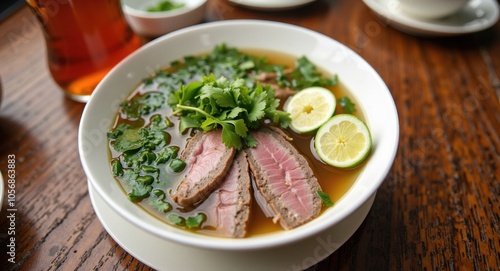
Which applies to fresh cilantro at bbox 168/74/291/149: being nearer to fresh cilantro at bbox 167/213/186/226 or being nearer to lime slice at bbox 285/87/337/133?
lime slice at bbox 285/87/337/133

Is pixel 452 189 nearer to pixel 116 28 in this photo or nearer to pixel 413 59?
pixel 413 59

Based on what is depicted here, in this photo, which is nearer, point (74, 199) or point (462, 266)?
point (462, 266)

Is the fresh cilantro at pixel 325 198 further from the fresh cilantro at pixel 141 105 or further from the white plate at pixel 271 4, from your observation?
the white plate at pixel 271 4

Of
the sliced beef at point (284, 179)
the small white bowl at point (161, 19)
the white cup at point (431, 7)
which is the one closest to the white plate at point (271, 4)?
the small white bowl at point (161, 19)

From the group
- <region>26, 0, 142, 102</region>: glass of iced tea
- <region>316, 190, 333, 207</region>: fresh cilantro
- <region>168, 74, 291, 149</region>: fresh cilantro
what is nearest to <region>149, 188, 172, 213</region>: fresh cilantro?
<region>168, 74, 291, 149</region>: fresh cilantro

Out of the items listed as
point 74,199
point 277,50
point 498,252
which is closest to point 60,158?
point 74,199

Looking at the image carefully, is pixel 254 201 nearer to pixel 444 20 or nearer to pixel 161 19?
pixel 161 19
